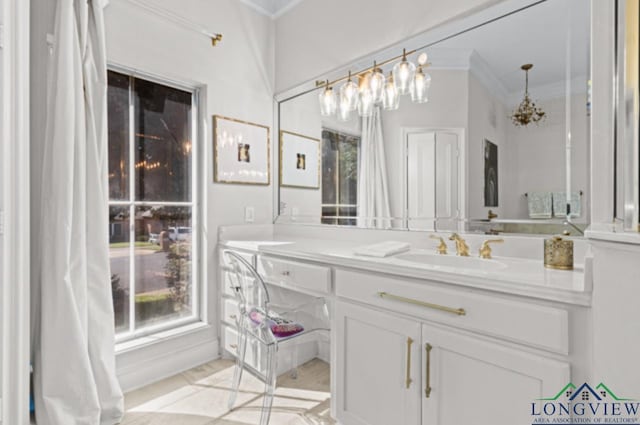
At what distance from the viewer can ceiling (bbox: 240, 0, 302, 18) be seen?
2604mm

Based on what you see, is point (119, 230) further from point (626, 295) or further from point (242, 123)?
point (626, 295)

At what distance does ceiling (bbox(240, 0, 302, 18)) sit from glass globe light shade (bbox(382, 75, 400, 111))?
1.16 m

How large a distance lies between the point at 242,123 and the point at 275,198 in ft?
2.13

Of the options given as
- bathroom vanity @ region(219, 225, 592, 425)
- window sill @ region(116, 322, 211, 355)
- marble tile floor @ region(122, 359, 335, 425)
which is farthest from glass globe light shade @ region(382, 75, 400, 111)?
window sill @ region(116, 322, 211, 355)

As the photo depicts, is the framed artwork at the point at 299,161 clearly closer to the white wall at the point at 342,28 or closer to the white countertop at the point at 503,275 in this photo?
the white wall at the point at 342,28

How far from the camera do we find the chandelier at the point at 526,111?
4.91 feet

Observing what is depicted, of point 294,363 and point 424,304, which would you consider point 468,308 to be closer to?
point 424,304

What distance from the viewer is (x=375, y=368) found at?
1.42 metres

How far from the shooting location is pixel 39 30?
66.4 inches

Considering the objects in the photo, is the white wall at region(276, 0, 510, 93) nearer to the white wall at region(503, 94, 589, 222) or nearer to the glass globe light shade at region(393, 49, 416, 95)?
the glass globe light shade at region(393, 49, 416, 95)

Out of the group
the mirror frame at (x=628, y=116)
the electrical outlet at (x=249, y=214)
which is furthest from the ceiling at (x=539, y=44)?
the electrical outlet at (x=249, y=214)

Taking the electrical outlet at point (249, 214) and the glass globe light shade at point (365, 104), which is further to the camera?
the electrical outlet at point (249, 214)

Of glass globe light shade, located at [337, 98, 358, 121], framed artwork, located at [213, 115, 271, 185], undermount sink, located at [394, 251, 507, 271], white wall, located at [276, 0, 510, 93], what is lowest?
undermount sink, located at [394, 251, 507, 271]

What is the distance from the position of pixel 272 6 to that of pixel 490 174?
2.23 meters
